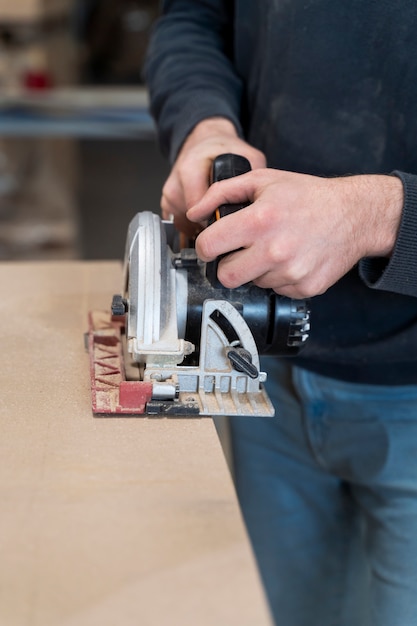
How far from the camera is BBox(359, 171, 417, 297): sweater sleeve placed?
→ 99 cm

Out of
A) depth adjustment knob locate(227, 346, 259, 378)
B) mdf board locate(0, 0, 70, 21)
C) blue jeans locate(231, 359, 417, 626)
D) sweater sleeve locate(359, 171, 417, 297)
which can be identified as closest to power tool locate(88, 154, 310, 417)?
depth adjustment knob locate(227, 346, 259, 378)

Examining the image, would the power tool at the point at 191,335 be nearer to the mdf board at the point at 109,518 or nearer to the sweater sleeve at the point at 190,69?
the mdf board at the point at 109,518

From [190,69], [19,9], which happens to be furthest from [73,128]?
[190,69]

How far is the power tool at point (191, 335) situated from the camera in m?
0.96

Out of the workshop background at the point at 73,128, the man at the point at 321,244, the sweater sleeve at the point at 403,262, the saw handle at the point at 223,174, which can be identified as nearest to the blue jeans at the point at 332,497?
the man at the point at 321,244

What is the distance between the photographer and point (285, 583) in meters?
1.49

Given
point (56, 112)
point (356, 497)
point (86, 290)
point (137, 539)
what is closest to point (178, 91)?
point (86, 290)

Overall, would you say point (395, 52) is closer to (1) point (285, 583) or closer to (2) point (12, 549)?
(2) point (12, 549)

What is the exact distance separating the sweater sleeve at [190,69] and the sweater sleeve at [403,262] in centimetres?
41

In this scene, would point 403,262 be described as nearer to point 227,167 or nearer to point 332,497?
point 227,167

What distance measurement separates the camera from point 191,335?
1.04 metres

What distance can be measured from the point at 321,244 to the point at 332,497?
0.64 meters

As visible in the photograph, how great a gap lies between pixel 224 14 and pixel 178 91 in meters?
0.25

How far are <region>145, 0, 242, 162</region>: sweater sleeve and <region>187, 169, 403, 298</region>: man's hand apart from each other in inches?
15.2
